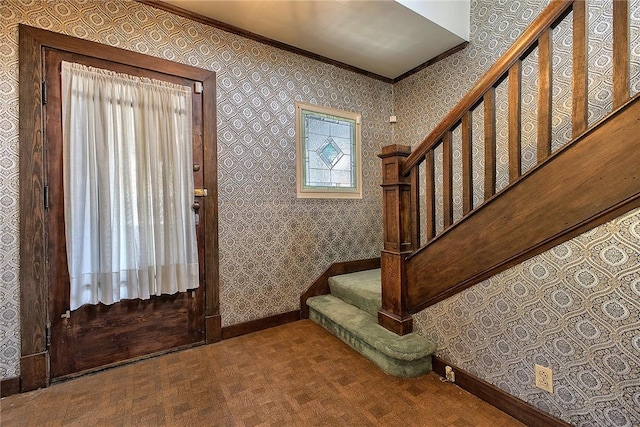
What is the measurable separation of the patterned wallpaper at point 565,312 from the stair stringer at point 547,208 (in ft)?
0.21

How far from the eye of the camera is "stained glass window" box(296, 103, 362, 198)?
9.23ft

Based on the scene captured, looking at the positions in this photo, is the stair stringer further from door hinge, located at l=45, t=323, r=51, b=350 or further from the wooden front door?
door hinge, located at l=45, t=323, r=51, b=350

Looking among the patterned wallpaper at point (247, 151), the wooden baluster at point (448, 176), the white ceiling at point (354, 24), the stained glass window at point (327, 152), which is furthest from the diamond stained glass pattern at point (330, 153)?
the wooden baluster at point (448, 176)

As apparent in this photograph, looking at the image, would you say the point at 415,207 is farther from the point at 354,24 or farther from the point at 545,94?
the point at 354,24

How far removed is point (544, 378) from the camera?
1.32m

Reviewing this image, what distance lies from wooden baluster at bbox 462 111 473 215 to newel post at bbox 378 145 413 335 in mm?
380

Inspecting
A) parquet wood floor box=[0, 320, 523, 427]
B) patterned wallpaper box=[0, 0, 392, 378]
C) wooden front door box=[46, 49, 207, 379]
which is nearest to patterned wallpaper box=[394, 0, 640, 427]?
parquet wood floor box=[0, 320, 523, 427]

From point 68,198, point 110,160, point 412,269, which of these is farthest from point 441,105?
point 68,198

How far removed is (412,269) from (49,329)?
94.9 inches

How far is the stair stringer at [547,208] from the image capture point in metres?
1.06

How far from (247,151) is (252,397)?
1.87 meters

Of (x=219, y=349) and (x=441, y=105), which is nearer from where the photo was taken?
(x=219, y=349)

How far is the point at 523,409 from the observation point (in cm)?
139

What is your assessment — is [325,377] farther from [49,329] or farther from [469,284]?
[49,329]
